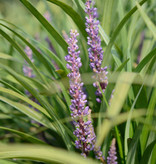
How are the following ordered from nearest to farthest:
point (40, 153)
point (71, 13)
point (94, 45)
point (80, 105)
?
point (40, 153)
point (80, 105)
point (94, 45)
point (71, 13)

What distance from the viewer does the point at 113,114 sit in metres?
0.70

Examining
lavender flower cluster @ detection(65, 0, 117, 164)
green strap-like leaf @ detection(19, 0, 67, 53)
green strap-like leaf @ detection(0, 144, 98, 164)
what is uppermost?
green strap-like leaf @ detection(19, 0, 67, 53)

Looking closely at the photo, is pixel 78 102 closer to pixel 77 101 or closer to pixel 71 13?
pixel 77 101

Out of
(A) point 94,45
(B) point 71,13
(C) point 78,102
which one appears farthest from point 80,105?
(B) point 71,13

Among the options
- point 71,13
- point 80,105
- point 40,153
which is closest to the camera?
point 40,153

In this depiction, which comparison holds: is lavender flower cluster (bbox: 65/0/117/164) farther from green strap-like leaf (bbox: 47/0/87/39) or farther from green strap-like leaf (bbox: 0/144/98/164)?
green strap-like leaf (bbox: 0/144/98/164)

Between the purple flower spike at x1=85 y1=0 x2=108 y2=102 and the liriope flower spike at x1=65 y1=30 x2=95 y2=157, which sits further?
the purple flower spike at x1=85 y1=0 x2=108 y2=102

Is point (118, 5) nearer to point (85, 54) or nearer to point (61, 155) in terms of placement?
point (85, 54)

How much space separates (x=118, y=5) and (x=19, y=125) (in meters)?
1.18

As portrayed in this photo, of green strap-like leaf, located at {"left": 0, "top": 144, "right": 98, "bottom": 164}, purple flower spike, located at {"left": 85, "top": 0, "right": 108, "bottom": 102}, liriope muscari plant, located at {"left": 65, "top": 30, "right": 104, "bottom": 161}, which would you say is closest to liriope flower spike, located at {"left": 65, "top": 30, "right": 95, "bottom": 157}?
liriope muscari plant, located at {"left": 65, "top": 30, "right": 104, "bottom": 161}

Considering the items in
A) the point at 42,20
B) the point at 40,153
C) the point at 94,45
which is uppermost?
the point at 42,20

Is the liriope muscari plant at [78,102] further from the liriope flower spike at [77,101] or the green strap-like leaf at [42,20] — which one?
the green strap-like leaf at [42,20]

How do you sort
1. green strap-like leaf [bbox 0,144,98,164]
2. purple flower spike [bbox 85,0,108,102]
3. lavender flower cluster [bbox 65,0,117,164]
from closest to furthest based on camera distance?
green strap-like leaf [bbox 0,144,98,164] < lavender flower cluster [bbox 65,0,117,164] < purple flower spike [bbox 85,0,108,102]

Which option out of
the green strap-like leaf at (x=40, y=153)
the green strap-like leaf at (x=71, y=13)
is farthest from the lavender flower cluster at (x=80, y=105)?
the green strap-like leaf at (x=40, y=153)
